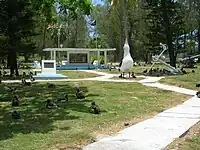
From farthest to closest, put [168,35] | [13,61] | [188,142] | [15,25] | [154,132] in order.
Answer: [168,35], [13,61], [15,25], [154,132], [188,142]

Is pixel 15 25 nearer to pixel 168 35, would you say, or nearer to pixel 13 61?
pixel 13 61

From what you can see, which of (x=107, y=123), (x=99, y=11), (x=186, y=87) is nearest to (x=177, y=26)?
(x=186, y=87)

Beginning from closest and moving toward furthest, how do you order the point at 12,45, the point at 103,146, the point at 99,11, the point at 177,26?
the point at 103,146 < the point at 12,45 < the point at 177,26 < the point at 99,11

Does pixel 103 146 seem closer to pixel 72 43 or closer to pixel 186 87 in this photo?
pixel 186 87

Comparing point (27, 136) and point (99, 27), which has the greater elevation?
point (99, 27)

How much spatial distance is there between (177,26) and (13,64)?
44.7 ft

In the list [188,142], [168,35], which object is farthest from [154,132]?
[168,35]

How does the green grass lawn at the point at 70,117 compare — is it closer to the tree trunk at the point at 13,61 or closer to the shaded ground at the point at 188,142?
the shaded ground at the point at 188,142

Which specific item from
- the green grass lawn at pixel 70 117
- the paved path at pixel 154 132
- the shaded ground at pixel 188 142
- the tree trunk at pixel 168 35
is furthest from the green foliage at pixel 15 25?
the shaded ground at pixel 188 142

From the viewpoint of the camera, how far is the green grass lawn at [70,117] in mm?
7746

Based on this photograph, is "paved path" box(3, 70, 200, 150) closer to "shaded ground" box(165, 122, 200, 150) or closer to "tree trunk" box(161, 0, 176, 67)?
"shaded ground" box(165, 122, 200, 150)

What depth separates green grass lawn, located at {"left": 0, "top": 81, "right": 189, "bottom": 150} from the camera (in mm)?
7746

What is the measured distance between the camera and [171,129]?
870cm

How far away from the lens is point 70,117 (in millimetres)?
10273
